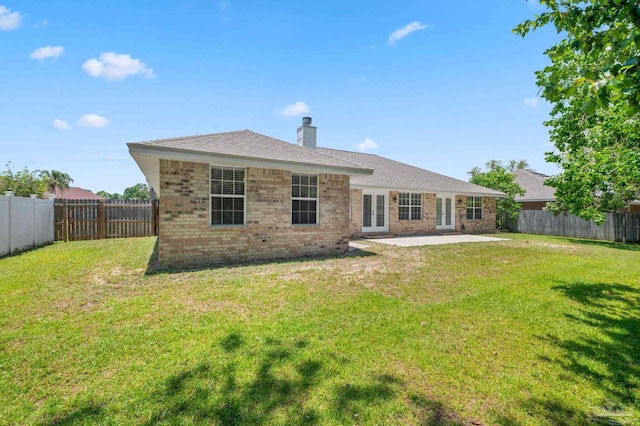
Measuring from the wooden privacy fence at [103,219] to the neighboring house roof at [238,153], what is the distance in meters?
7.18

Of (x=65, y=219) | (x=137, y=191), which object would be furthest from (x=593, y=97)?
(x=137, y=191)

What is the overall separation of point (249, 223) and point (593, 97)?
24.8ft

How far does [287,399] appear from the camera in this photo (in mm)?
2516

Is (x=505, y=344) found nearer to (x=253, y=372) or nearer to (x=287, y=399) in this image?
(x=287, y=399)

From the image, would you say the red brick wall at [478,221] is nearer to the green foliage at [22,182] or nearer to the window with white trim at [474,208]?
the window with white trim at [474,208]

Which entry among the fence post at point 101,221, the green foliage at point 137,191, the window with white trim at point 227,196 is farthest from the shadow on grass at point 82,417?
the green foliage at point 137,191

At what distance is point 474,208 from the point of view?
62.8ft

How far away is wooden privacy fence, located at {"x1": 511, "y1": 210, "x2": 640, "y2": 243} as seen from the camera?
1540 cm

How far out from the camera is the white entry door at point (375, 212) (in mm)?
15500

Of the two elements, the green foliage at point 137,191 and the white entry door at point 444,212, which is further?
the green foliage at point 137,191

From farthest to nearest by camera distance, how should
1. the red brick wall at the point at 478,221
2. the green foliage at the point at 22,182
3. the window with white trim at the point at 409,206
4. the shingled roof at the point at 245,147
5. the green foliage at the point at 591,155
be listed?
the red brick wall at the point at 478,221, the window with white trim at the point at 409,206, the green foliage at the point at 22,182, the green foliage at the point at 591,155, the shingled roof at the point at 245,147

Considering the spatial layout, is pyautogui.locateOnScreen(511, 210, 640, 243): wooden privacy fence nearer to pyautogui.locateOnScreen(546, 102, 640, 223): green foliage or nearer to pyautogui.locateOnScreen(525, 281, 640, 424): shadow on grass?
pyautogui.locateOnScreen(546, 102, 640, 223): green foliage

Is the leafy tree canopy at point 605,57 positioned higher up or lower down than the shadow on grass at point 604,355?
higher up

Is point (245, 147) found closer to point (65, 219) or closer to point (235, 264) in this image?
point (235, 264)
